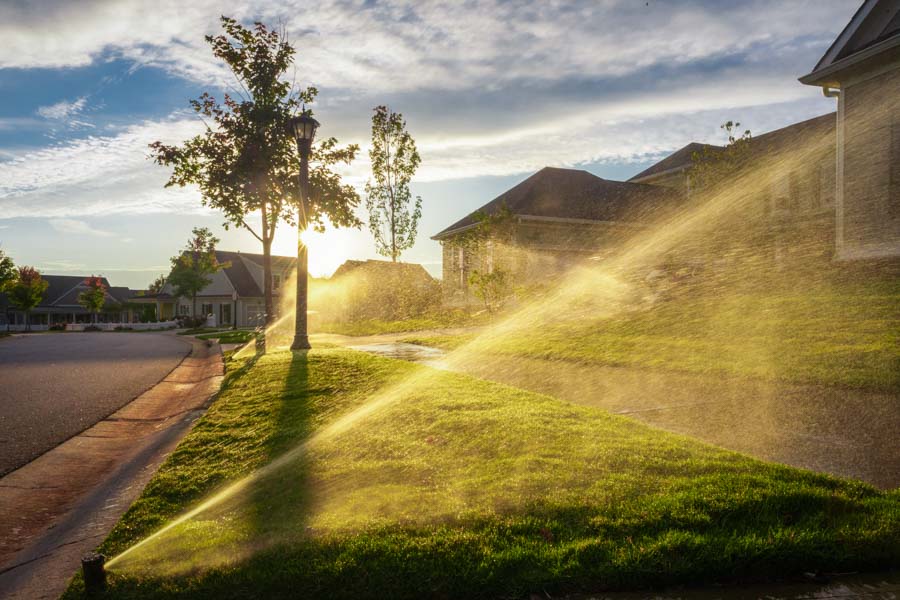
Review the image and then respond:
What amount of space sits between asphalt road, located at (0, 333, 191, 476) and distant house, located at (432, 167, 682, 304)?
13125mm

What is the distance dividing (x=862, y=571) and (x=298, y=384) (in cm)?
701

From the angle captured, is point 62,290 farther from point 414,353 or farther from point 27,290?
point 414,353

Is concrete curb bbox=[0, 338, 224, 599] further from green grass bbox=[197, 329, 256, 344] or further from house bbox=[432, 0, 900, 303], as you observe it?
house bbox=[432, 0, 900, 303]

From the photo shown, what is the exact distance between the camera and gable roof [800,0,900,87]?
12.8 m

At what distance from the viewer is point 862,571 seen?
2967 millimetres

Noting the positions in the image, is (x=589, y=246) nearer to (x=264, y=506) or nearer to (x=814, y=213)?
(x=814, y=213)

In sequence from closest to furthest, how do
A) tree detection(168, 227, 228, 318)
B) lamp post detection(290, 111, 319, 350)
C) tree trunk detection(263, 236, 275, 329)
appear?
lamp post detection(290, 111, 319, 350), tree trunk detection(263, 236, 275, 329), tree detection(168, 227, 228, 318)

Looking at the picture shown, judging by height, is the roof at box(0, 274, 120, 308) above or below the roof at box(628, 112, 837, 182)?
below

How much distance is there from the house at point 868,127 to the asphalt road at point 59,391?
14646mm

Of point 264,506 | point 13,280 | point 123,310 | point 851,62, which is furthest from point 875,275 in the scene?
point 123,310

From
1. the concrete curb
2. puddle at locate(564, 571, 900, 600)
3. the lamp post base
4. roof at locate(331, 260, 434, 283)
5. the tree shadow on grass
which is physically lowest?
the concrete curb

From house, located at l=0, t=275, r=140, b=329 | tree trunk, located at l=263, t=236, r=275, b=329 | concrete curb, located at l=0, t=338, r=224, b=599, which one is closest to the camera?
concrete curb, located at l=0, t=338, r=224, b=599

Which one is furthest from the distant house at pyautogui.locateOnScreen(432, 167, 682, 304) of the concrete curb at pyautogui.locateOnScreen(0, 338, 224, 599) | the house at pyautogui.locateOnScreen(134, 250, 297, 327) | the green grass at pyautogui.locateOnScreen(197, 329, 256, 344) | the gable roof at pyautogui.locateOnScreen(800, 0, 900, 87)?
the house at pyautogui.locateOnScreen(134, 250, 297, 327)

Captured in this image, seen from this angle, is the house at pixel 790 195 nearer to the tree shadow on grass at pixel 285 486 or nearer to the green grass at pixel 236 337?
the green grass at pixel 236 337
